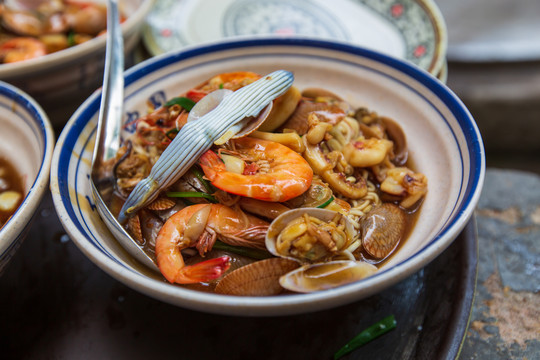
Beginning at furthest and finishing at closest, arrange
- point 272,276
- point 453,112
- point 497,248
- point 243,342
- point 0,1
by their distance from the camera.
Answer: point 0,1 → point 497,248 → point 453,112 → point 243,342 → point 272,276

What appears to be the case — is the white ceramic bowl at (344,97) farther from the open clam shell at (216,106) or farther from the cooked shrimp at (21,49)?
the cooked shrimp at (21,49)

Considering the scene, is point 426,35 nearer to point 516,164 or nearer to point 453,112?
point 453,112

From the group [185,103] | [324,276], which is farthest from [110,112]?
[324,276]

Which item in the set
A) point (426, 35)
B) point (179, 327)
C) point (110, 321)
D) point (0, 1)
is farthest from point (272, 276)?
point (0, 1)

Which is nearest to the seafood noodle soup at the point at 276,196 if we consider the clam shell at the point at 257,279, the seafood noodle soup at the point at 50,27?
the clam shell at the point at 257,279

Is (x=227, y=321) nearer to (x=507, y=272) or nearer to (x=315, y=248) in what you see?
(x=315, y=248)

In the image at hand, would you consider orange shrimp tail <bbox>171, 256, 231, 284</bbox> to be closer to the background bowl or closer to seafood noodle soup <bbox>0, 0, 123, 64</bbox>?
the background bowl
